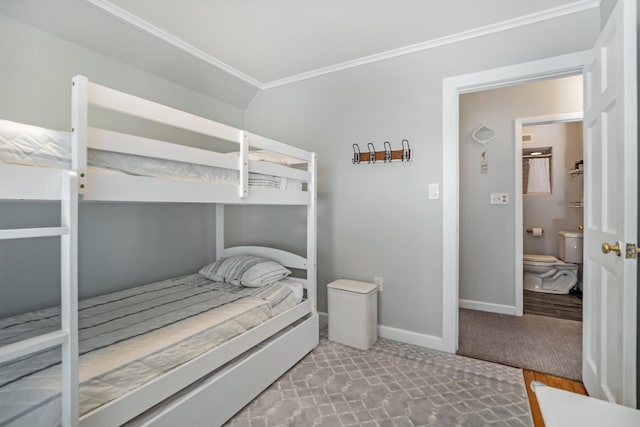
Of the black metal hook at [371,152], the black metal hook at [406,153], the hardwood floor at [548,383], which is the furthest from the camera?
the black metal hook at [371,152]

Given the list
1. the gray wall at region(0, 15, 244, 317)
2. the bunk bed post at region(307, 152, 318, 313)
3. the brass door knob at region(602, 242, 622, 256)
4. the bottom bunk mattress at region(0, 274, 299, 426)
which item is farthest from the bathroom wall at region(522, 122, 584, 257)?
the gray wall at region(0, 15, 244, 317)

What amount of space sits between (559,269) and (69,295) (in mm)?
4643

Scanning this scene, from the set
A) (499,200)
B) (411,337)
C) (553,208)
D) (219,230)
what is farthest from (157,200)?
(553,208)

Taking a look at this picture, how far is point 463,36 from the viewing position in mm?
2193

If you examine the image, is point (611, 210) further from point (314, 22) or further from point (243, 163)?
point (314, 22)

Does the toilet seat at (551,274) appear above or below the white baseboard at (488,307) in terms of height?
above

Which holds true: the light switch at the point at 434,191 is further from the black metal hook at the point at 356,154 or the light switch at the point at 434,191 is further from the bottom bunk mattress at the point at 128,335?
the bottom bunk mattress at the point at 128,335

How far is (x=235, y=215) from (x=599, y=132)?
2797 mm

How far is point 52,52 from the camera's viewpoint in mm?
1894

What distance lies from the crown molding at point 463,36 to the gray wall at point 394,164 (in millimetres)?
36

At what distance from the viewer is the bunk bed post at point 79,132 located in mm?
995

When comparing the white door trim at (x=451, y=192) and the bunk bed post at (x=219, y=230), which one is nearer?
the white door trim at (x=451, y=192)

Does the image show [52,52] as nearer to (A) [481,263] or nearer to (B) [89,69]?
(B) [89,69]

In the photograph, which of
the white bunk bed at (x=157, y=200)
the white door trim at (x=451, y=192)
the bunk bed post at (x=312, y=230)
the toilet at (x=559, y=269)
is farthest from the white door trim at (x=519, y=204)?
the white bunk bed at (x=157, y=200)
